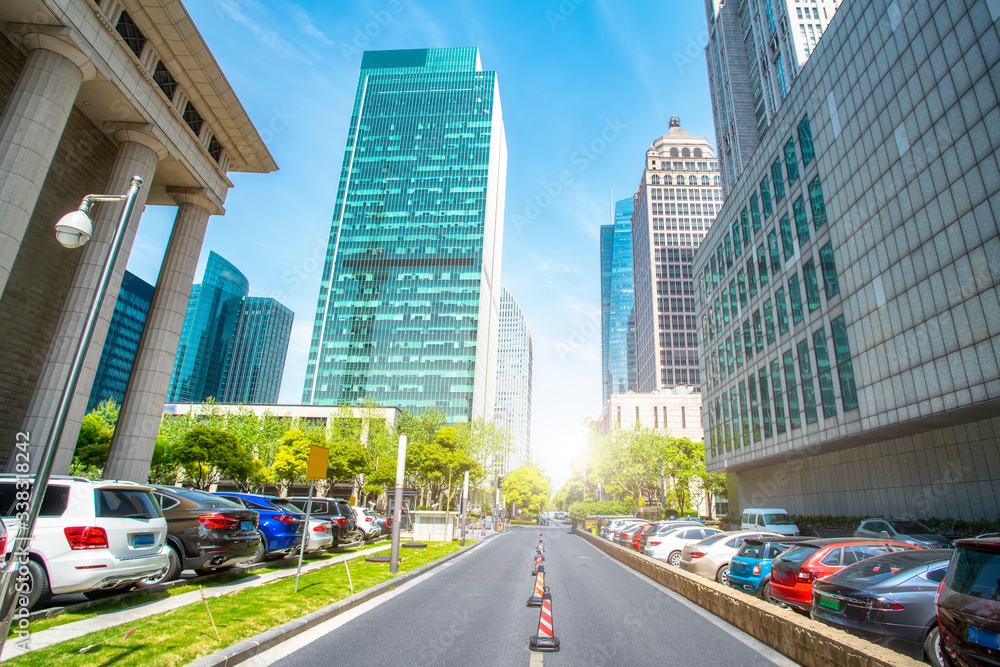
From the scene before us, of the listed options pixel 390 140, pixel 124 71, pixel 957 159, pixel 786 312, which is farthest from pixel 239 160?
pixel 390 140

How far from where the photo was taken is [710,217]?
120 metres

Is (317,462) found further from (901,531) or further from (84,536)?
(901,531)

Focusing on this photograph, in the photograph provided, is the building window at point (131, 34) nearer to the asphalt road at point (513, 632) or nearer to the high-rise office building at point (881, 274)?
the asphalt road at point (513, 632)

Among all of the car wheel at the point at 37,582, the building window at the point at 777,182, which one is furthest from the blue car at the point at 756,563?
the building window at the point at 777,182

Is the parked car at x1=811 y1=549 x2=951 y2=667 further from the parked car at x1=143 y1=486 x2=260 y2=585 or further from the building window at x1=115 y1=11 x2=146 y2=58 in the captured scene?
the building window at x1=115 y1=11 x2=146 y2=58

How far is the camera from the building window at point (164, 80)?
18734mm

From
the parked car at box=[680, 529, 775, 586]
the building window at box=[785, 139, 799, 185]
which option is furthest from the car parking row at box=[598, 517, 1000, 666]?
the building window at box=[785, 139, 799, 185]

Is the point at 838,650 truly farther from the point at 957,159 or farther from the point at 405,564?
the point at 957,159

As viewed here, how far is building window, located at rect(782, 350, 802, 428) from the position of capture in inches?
1237

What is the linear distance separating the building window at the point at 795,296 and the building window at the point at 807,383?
1.80 metres

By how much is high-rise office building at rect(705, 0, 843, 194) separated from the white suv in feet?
243

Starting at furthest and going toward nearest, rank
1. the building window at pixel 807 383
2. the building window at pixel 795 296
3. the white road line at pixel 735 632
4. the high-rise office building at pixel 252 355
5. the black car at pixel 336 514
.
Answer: the high-rise office building at pixel 252 355 < the building window at pixel 795 296 < the building window at pixel 807 383 < the black car at pixel 336 514 < the white road line at pixel 735 632

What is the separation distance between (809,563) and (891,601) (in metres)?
2.83

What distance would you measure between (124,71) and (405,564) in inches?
712
